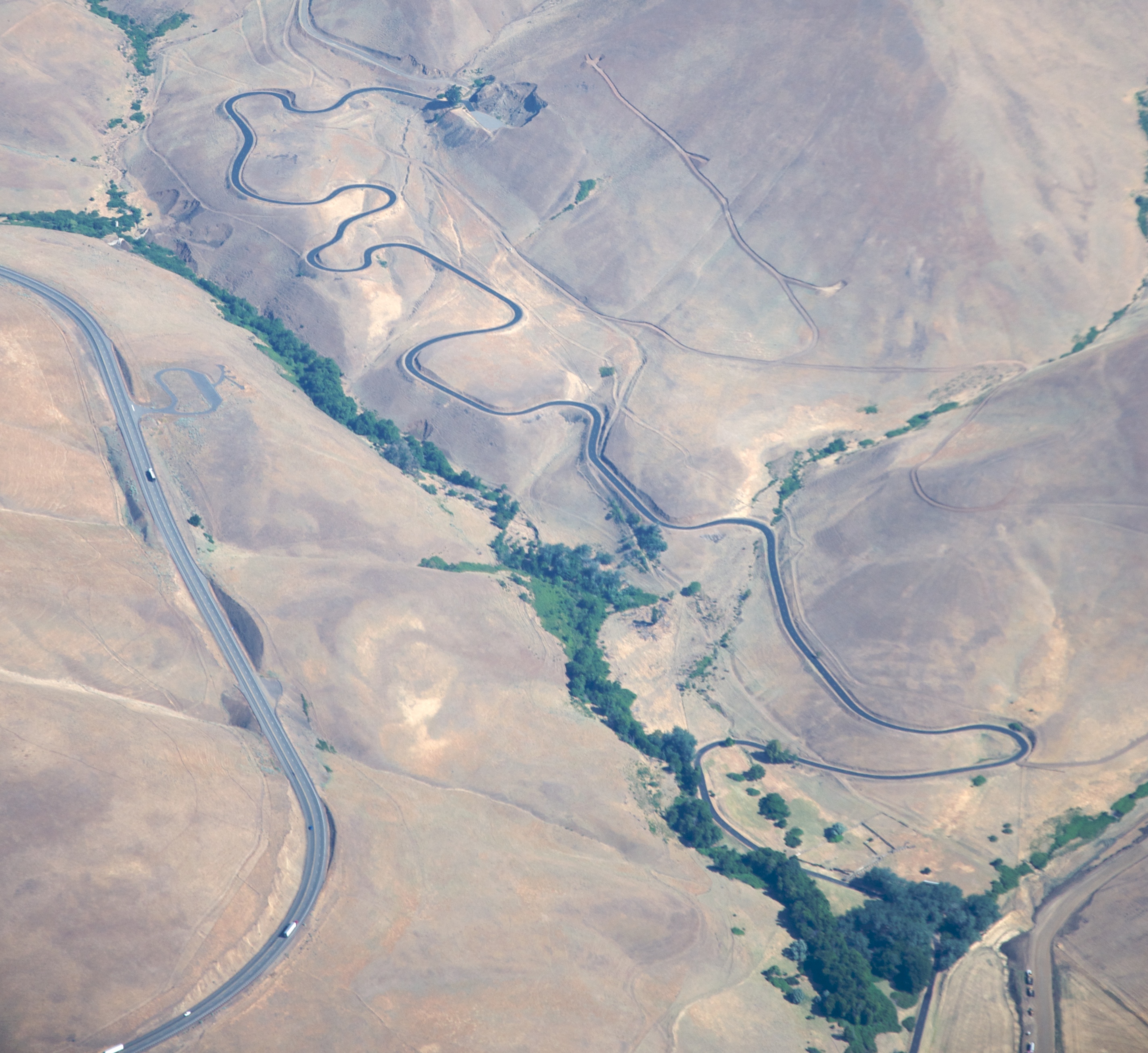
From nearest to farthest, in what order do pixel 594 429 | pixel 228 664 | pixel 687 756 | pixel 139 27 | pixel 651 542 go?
pixel 228 664
pixel 687 756
pixel 651 542
pixel 594 429
pixel 139 27

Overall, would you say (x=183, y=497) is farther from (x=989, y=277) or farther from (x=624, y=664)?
(x=989, y=277)

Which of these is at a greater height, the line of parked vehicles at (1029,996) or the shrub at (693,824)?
the shrub at (693,824)

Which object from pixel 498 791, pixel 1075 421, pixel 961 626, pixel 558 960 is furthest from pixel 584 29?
pixel 558 960

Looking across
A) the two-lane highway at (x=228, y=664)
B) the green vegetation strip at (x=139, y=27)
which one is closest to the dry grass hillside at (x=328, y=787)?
the two-lane highway at (x=228, y=664)

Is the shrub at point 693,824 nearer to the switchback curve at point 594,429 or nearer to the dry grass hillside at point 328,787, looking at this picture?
the dry grass hillside at point 328,787

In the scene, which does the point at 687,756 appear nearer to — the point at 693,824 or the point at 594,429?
the point at 693,824

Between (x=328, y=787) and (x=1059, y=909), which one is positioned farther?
(x=1059, y=909)

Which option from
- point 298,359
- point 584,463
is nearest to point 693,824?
point 584,463

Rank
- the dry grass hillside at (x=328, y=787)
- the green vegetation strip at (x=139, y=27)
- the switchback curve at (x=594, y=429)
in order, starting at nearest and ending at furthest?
1. the dry grass hillside at (x=328, y=787)
2. the switchback curve at (x=594, y=429)
3. the green vegetation strip at (x=139, y=27)

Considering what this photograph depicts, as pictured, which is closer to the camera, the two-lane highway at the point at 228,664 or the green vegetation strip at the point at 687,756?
the two-lane highway at the point at 228,664

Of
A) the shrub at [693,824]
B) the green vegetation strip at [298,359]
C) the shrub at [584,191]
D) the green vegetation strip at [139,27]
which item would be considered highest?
the green vegetation strip at [139,27]
